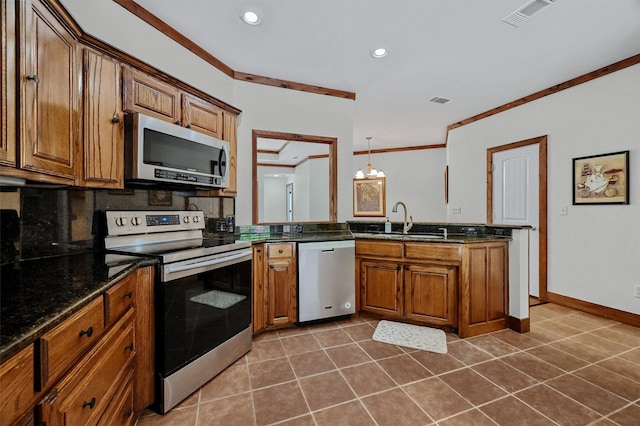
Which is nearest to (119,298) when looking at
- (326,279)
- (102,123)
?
(102,123)

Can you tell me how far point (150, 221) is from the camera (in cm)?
209

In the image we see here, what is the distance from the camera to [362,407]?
1664mm

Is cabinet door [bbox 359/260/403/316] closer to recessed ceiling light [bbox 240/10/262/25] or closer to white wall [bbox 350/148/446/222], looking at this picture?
recessed ceiling light [bbox 240/10/262/25]

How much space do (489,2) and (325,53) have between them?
136 centimetres

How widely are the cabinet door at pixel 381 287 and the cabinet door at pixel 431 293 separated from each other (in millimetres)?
88

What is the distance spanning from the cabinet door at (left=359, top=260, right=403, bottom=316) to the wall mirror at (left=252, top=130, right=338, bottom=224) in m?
1.31

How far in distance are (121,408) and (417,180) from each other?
6.60m

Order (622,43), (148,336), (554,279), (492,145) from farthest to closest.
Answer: (492,145)
(554,279)
(622,43)
(148,336)

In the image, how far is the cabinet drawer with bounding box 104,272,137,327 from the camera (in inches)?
45.3

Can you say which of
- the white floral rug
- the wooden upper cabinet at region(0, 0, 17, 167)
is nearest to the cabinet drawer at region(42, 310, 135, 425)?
the wooden upper cabinet at region(0, 0, 17, 167)

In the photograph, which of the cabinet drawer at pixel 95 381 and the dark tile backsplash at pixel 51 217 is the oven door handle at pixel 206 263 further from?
the dark tile backsplash at pixel 51 217

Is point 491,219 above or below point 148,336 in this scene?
above

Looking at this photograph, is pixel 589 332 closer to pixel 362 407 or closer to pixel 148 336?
pixel 362 407

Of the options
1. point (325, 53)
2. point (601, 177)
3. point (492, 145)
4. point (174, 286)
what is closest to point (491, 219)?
point (492, 145)
